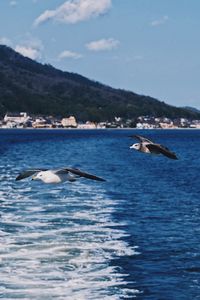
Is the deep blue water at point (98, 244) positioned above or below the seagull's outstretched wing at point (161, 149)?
below

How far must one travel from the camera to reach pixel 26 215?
36906mm

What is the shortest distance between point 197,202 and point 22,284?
24286 mm

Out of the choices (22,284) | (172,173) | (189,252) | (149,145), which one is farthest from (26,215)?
(172,173)

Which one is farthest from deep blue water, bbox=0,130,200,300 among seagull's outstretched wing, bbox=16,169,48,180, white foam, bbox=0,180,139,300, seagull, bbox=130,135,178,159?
seagull's outstretched wing, bbox=16,169,48,180

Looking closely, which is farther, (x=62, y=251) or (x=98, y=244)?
(x=98, y=244)

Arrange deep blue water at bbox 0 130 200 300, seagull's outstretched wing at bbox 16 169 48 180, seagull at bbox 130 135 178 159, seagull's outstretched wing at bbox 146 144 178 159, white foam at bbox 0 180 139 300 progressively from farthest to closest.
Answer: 1. deep blue water at bbox 0 130 200 300
2. white foam at bbox 0 180 139 300
3. seagull at bbox 130 135 178 159
4. seagull's outstretched wing at bbox 146 144 178 159
5. seagull's outstretched wing at bbox 16 169 48 180

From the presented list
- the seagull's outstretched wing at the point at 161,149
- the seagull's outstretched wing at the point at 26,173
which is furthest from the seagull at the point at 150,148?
the seagull's outstretched wing at the point at 26,173

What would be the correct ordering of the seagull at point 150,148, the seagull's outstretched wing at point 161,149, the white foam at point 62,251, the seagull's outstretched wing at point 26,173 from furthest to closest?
the white foam at point 62,251
the seagull at point 150,148
the seagull's outstretched wing at point 161,149
the seagull's outstretched wing at point 26,173

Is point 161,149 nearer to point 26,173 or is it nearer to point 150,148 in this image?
point 150,148

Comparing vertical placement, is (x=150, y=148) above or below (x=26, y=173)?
above

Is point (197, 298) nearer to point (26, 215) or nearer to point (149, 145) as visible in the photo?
point (149, 145)

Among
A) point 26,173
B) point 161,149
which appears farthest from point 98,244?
point 26,173

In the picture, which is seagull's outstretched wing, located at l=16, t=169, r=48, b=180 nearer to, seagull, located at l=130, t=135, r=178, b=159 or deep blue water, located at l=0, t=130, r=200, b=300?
seagull, located at l=130, t=135, r=178, b=159

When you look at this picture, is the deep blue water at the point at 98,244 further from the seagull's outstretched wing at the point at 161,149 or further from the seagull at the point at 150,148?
the seagull's outstretched wing at the point at 161,149
